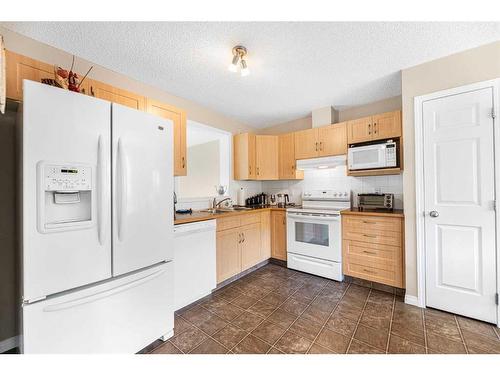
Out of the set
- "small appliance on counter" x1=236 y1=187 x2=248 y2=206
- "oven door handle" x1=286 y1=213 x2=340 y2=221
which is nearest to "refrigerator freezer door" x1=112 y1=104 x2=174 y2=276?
"oven door handle" x1=286 y1=213 x2=340 y2=221

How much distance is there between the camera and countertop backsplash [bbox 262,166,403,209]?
283cm

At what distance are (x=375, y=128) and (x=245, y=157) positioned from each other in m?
1.94

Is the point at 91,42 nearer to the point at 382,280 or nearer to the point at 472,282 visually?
the point at 382,280

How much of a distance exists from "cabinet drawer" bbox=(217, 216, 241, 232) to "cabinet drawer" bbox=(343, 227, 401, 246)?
1402 mm

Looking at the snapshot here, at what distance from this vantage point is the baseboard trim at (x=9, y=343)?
155cm

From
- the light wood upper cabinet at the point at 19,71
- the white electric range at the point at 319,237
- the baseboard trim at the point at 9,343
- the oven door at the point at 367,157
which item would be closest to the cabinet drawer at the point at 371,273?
the white electric range at the point at 319,237

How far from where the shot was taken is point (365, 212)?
8.22 ft

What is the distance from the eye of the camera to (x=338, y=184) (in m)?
3.28

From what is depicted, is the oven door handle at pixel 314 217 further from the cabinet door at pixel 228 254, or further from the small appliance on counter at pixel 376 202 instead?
the cabinet door at pixel 228 254

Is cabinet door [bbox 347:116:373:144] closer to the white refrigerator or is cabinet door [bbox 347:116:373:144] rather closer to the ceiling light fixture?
the ceiling light fixture

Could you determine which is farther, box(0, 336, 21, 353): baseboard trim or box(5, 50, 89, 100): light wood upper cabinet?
→ box(0, 336, 21, 353): baseboard trim

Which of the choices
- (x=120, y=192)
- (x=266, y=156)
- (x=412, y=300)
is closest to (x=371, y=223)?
(x=412, y=300)

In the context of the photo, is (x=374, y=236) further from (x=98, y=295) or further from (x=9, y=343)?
(x=9, y=343)

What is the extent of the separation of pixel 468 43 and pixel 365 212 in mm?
1769
